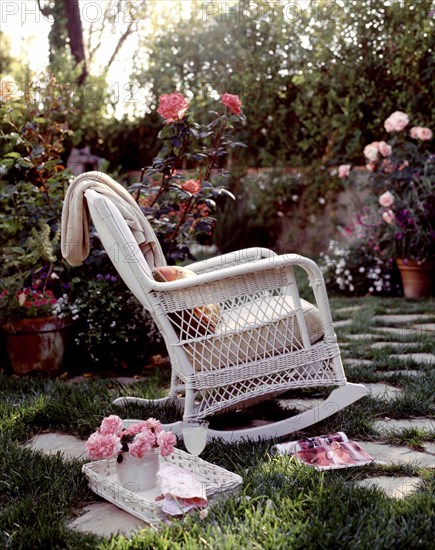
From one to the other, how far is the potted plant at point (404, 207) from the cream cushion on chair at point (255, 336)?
9.56 feet

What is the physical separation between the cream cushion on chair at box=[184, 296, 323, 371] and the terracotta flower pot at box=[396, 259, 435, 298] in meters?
2.97

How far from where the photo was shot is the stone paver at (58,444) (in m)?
2.33

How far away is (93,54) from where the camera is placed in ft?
32.3

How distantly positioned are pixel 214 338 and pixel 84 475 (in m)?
0.64

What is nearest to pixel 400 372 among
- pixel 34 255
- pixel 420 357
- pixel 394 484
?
pixel 420 357

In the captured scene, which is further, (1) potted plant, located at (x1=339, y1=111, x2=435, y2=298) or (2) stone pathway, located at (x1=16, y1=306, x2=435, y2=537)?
(1) potted plant, located at (x1=339, y1=111, x2=435, y2=298)

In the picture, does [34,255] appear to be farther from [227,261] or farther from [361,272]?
[361,272]

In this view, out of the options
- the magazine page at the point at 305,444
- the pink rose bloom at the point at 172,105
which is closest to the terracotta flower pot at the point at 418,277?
the pink rose bloom at the point at 172,105

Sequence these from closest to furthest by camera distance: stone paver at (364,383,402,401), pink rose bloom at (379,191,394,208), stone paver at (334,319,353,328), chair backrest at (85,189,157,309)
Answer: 1. chair backrest at (85,189,157,309)
2. stone paver at (364,383,402,401)
3. stone paver at (334,319,353,328)
4. pink rose bloom at (379,191,394,208)

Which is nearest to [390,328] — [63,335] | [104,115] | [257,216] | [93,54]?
[63,335]

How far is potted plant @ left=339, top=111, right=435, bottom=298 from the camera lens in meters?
5.21

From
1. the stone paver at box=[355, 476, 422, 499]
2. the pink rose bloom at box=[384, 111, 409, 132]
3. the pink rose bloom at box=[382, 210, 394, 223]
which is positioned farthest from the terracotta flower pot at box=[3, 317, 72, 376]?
the pink rose bloom at box=[384, 111, 409, 132]

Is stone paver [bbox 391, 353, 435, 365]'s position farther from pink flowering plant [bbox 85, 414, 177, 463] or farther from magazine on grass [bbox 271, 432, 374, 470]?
pink flowering plant [bbox 85, 414, 177, 463]

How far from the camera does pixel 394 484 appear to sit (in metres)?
1.95
